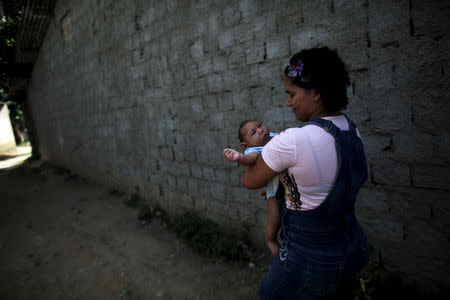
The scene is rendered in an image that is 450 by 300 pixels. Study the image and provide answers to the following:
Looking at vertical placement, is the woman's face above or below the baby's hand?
above

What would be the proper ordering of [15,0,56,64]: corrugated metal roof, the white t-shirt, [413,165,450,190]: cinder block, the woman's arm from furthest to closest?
1. [15,0,56,64]: corrugated metal roof
2. [413,165,450,190]: cinder block
3. the woman's arm
4. the white t-shirt

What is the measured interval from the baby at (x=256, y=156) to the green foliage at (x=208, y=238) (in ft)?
5.27

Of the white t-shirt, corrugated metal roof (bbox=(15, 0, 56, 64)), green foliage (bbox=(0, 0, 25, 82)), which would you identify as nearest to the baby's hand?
the white t-shirt

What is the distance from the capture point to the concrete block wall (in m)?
1.78

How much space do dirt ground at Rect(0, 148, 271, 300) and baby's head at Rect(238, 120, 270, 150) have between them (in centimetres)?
174

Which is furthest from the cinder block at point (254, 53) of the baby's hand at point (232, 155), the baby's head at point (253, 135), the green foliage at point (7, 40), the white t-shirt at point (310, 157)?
the green foliage at point (7, 40)

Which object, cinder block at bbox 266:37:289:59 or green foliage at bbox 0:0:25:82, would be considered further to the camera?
Result: green foliage at bbox 0:0:25:82

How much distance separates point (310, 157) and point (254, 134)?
62 centimetres

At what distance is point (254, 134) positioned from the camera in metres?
1.60

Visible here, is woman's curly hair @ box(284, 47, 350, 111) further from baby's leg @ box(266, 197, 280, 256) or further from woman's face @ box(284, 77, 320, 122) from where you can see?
baby's leg @ box(266, 197, 280, 256)

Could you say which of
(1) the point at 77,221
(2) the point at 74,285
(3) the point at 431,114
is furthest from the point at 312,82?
(1) the point at 77,221

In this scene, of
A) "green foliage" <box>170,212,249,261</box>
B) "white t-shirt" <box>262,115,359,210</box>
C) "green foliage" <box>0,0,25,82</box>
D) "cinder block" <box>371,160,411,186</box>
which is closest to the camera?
"white t-shirt" <box>262,115,359,210</box>

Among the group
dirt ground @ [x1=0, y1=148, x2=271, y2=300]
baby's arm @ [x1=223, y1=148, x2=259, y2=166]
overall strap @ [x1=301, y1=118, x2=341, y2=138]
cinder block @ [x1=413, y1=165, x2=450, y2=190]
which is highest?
overall strap @ [x1=301, y1=118, x2=341, y2=138]

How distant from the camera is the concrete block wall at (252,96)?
1779 millimetres
